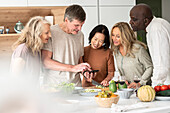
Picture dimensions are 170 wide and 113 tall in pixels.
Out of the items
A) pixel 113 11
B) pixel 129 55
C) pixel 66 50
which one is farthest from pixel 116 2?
pixel 66 50

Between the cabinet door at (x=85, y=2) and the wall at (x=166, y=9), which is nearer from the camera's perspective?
the cabinet door at (x=85, y=2)

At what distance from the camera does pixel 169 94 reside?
1.73 metres

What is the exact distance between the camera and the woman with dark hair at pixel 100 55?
103 inches

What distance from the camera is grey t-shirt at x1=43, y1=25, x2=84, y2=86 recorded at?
2.38 metres

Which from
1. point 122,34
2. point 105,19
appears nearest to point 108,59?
point 122,34

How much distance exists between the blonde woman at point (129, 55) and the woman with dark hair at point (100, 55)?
0.33 ft

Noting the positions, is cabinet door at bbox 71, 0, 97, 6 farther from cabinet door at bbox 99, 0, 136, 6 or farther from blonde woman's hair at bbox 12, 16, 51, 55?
blonde woman's hair at bbox 12, 16, 51, 55

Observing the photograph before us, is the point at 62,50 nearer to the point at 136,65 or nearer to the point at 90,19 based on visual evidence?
the point at 136,65

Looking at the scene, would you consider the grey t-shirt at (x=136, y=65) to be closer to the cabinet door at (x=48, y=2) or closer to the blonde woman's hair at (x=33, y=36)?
the blonde woman's hair at (x=33, y=36)

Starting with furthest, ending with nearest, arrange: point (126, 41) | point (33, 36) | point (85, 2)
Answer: point (85, 2) → point (126, 41) → point (33, 36)

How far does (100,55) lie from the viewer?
2.68 meters

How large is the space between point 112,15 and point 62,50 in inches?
82.6

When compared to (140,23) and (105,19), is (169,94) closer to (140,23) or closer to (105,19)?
(140,23)

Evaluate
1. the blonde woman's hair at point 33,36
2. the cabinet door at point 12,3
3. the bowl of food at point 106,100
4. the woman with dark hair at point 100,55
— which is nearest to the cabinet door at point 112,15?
the cabinet door at point 12,3
